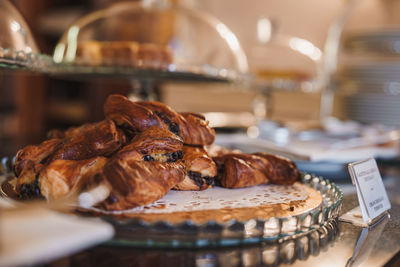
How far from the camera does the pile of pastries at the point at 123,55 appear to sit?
1.17 meters

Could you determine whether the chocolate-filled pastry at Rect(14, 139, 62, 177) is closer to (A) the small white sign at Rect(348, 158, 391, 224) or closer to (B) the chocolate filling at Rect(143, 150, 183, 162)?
(B) the chocolate filling at Rect(143, 150, 183, 162)

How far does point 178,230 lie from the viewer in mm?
502

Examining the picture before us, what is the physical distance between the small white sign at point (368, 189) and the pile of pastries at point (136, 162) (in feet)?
0.44

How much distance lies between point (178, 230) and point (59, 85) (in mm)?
3885

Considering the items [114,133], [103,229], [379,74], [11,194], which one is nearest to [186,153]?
[114,133]

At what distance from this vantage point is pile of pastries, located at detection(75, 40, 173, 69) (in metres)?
1.17

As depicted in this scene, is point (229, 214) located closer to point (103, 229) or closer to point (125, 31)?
point (103, 229)

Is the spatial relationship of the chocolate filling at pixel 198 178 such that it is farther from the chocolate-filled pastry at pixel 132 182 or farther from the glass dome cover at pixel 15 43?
the glass dome cover at pixel 15 43

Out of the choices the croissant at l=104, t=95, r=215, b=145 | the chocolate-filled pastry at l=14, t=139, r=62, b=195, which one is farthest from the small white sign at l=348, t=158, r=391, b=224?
the chocolate-filled pastry at l=14, t=139, r=62, b=195

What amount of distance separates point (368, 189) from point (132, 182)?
38 centimetres

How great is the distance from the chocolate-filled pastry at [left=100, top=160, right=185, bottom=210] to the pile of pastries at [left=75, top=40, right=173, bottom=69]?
2.04 feet

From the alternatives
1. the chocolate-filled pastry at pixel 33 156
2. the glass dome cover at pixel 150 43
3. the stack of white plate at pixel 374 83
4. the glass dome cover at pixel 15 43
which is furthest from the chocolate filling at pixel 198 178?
the stack of white plate at pixel 374 83

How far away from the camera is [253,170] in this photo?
742 millimetres

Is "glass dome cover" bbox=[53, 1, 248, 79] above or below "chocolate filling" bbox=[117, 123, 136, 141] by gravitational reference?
above
